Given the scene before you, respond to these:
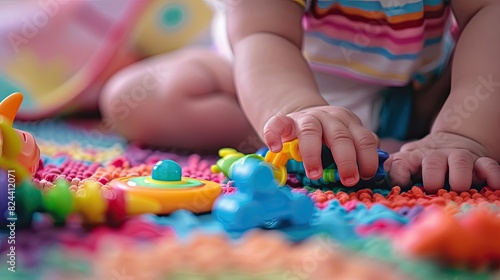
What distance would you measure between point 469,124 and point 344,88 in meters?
0.33

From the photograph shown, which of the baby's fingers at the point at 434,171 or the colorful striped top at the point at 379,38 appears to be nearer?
the baby's fingers at the point at 434,171

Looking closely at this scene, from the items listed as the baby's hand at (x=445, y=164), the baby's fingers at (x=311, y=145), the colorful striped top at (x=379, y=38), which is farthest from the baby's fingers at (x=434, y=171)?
the colorful striped top at (x=379, y=38)

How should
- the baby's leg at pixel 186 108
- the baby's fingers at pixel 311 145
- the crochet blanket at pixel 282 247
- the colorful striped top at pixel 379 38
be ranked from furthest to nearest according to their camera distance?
the baby's leg at pixel 186 108, the colorful striped top at pixel 379 38, the baby's fingers at pixel 311 145, the crochet blanket at pixel 282 247

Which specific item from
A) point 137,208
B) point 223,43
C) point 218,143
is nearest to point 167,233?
point 137,208

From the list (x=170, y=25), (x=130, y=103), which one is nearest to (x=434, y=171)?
(x=130, y=103)

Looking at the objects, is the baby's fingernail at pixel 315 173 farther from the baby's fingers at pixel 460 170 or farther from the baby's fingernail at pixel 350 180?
the baby's fingers at pixel 460 170

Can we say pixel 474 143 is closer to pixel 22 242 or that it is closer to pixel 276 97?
pixel 276 97

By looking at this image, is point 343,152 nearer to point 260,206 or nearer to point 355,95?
point 260,206

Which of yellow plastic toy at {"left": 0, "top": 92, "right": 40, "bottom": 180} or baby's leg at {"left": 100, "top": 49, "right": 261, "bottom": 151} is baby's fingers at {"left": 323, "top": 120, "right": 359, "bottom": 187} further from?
baby's leg at {"left": 100, "top": 49, "right": 261, "bottom": 151}

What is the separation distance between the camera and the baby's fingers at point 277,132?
591 millimetres

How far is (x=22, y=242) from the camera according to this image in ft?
1.35

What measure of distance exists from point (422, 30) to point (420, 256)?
24.7 inches

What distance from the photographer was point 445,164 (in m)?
0.66

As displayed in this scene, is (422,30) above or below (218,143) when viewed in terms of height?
above
